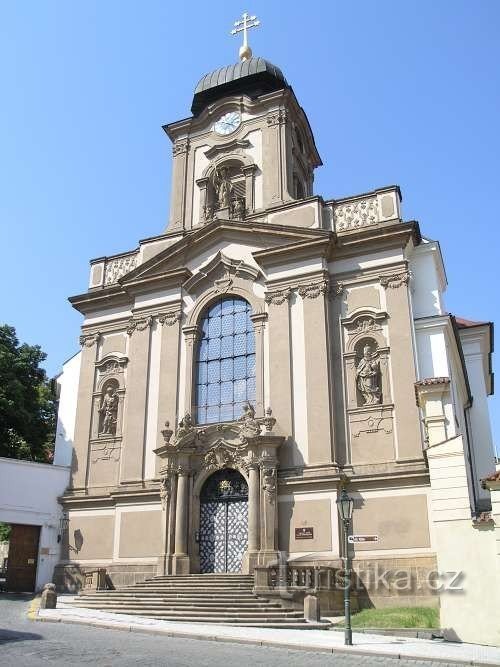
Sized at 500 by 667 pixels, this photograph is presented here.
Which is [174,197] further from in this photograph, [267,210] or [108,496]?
[108,496]

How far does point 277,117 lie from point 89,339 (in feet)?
41.0

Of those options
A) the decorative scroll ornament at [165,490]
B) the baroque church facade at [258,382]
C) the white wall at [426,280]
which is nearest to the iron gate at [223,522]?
the baroque church facade at [258,382]

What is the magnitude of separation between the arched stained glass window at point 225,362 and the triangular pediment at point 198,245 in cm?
216

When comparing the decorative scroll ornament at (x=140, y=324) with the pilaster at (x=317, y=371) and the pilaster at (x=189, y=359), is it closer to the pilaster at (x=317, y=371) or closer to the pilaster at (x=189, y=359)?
the pilaster at (x=189, y=359)

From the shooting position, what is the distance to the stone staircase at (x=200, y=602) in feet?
53.1

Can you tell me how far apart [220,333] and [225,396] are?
2557mm

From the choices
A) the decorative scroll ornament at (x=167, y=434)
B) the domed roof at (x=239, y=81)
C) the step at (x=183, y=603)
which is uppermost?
the domed roof at (x=239, y=81)

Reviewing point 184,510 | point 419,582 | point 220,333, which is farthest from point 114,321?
point 419,582

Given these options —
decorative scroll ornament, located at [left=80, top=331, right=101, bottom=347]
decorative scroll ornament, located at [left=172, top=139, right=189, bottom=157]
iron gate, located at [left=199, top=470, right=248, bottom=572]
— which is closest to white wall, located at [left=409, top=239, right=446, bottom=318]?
iron gate, located at [left=199, top=470, right=248, bottom=572]

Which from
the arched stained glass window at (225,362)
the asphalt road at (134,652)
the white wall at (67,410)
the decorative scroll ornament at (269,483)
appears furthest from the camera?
the white wall at (67,410)

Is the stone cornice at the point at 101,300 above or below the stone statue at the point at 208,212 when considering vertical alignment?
below

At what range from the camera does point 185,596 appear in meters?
18.5

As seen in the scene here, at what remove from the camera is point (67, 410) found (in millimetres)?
27672

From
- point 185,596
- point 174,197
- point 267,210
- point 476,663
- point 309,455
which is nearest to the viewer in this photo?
point 476,663
